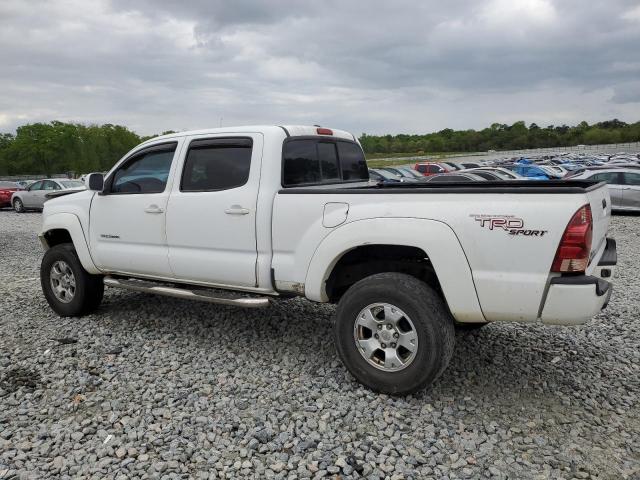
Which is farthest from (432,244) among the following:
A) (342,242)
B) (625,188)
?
(625,188)

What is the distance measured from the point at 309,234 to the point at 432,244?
0.97 m

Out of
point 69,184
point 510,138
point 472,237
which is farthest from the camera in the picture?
point 510,138

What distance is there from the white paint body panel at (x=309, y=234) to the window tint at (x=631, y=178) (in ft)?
46.3

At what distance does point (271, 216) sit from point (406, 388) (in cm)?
167

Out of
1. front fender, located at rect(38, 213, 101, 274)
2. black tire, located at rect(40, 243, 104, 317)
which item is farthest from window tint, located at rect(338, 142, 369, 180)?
black tire, located at rect(40, 243, 104, 317)

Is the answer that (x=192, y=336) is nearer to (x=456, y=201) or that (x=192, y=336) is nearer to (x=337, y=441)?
(x=337, y=441)

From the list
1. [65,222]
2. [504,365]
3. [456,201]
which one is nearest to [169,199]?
[65,222]

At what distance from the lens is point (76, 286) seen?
18.7 ft

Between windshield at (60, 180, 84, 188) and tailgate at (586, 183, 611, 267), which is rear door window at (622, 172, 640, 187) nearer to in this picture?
tailgate at (586, 183, 611, 267)

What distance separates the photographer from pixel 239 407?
12.4ft

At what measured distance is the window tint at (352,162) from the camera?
215 inches

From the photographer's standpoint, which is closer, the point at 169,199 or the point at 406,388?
the point at 406,388

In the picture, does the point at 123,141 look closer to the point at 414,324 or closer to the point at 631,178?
the point at 631,178

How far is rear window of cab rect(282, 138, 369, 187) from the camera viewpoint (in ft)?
15.1
